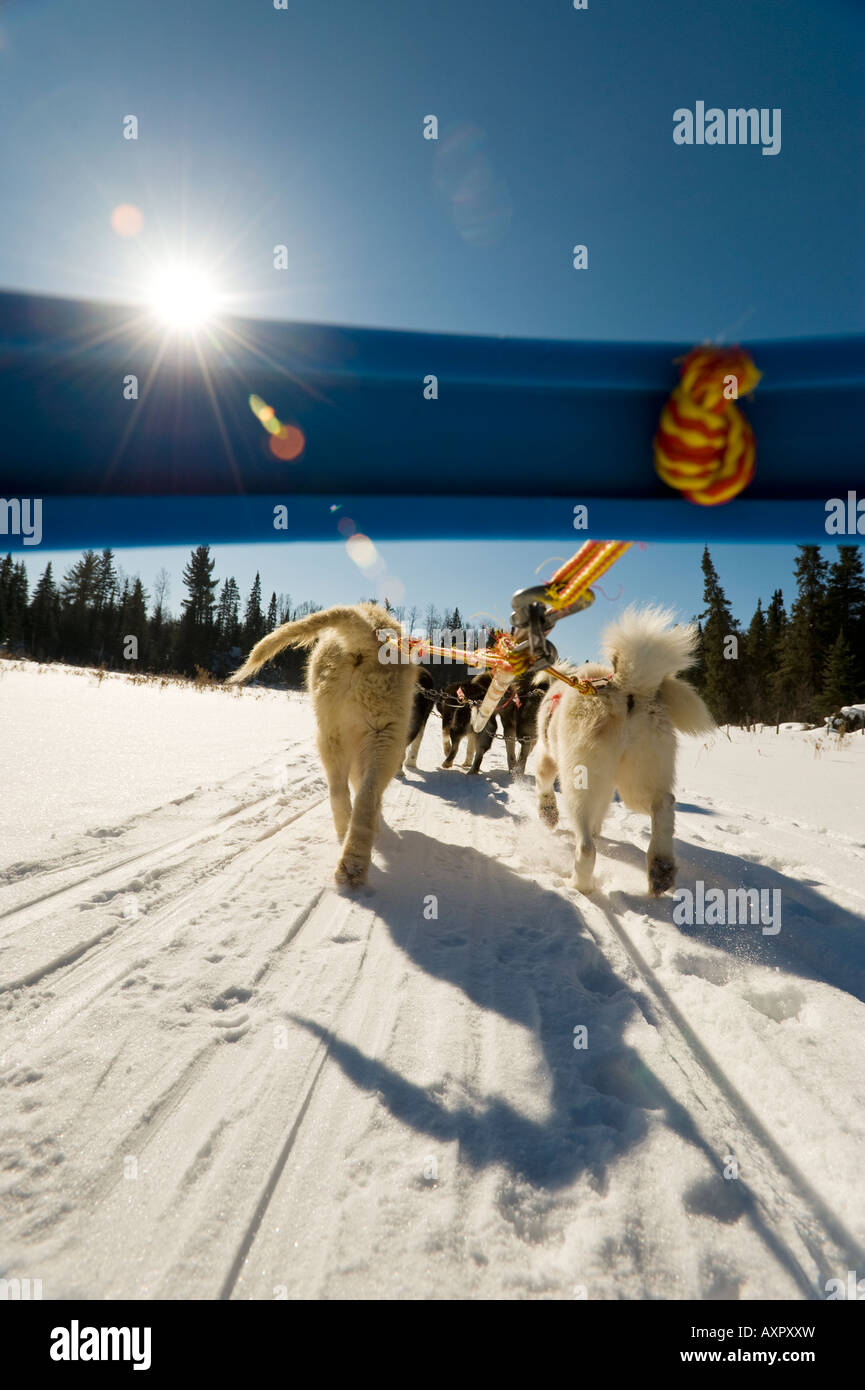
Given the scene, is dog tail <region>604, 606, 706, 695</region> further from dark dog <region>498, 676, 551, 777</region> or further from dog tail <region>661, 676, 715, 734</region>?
dark dog <region>498, 676, 551, 777</region>

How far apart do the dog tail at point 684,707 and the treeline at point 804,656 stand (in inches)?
1398

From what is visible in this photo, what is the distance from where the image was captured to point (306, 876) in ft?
12.1

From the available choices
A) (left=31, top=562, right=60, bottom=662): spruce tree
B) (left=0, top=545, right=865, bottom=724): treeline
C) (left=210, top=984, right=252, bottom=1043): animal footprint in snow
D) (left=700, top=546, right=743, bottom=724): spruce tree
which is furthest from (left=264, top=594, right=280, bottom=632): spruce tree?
(left=210, top=984, right=252, bottom=1043): animal footprint in snow

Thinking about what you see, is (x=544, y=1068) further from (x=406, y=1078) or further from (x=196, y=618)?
(x=196, y=618)

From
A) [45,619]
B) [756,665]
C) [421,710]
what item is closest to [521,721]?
[421,710]

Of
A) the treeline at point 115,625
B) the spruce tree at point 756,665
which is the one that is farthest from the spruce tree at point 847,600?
the treeline at point 115,625

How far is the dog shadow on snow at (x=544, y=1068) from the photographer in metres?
1.56

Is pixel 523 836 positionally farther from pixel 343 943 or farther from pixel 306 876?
pixel 343 943

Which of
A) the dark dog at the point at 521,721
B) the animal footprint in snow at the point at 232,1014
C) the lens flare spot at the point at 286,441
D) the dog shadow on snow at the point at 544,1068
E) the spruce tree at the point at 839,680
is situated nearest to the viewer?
the dog shadow on snow at the point at 544,1068

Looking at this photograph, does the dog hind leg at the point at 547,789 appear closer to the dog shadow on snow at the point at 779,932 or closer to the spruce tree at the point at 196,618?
the dog shadow on snow at the point at 779,932

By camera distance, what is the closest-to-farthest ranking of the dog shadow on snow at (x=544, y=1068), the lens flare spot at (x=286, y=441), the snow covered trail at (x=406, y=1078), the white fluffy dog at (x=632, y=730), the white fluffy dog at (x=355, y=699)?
the snow covered trail at (x=406, y=1078) < the dog shadow on snow at (x=544, y=1068) < the lens flare spot at (x=286, y=441) < the white fluffy dog at (x=632, y=730) < the white fluffy dog at (x=355, y=699)

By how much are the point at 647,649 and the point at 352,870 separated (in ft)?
8.68

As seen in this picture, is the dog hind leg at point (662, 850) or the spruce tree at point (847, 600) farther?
the spruce tree at point (847, 600)

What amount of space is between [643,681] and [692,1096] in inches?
109
